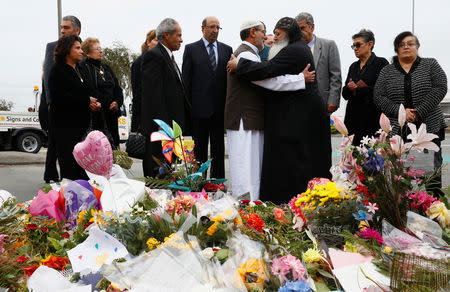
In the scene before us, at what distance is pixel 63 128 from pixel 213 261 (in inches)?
125

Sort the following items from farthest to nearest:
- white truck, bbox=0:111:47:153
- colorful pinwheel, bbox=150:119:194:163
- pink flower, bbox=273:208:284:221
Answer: white truck, bbox=0:111:47:153 < colorful pinwheel, bbox=150:119:194:163 < pink flower, bbox=273:208:284:221

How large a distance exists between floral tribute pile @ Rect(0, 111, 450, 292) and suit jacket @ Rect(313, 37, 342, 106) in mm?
2821

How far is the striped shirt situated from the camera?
12.5 feet

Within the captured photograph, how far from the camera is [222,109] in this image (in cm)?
487

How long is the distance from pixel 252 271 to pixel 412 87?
2994 millimetres

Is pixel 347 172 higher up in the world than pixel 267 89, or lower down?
lower down

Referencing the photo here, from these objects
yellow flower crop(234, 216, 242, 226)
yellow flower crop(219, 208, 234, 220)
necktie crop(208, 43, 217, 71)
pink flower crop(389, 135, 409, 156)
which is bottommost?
yellow flower crop(234, 216, 242, 226)

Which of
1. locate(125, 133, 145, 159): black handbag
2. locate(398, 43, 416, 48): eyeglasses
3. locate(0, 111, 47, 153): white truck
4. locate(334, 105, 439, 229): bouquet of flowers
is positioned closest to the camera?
locate(334, 105, 439, 229): bouquet of flowers

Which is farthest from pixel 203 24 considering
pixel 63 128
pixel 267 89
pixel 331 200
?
pixel 331 200

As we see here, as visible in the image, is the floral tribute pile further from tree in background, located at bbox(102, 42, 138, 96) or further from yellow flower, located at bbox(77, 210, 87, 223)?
tree in background, located at bbox(102, 42, 138, 96)

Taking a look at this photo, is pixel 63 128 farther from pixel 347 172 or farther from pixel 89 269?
pixel 347 172

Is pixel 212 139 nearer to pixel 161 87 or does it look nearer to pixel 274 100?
pixel 161 87

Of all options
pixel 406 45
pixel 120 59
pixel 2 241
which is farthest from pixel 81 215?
pixel 120 59

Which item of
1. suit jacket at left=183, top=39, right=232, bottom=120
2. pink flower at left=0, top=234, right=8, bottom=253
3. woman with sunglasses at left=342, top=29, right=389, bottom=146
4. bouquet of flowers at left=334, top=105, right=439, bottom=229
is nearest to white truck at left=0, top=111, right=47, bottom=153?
suit jacket at left=183, top=39, right=232, bottom=120
